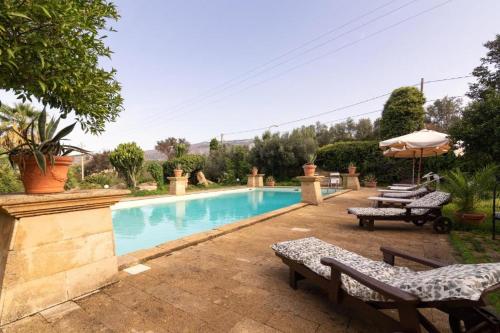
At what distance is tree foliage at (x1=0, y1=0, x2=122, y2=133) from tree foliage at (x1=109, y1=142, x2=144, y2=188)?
40.6 ft

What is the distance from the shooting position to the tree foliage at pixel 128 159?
13992 mm

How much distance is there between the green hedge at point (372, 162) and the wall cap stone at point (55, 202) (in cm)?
1760

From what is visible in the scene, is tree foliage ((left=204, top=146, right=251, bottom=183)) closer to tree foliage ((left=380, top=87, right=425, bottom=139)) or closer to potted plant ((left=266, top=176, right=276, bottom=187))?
potted plant ((left=266, top=176, right=276, bottom=187))

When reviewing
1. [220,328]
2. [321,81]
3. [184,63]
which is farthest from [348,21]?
[220,328]

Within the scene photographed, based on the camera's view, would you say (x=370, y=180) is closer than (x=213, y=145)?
Yes

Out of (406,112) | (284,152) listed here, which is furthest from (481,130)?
(406,112)

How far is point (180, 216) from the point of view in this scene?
9.62 meters

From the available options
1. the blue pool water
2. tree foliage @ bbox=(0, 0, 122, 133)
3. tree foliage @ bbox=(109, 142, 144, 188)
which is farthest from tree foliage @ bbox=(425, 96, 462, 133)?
tree foliage @ bbox=(0, 0, 122, 133)

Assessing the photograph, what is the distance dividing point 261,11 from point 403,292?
18.0m

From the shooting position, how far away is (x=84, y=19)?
1.89 m

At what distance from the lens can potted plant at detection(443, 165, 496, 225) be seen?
5059mm

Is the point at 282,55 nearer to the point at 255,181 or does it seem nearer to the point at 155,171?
the point at 255,181

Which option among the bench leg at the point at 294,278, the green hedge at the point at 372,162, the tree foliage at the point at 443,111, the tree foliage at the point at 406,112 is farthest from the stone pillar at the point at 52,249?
the tree foliage at the point at 443,111

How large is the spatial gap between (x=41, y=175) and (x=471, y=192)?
7333 mm
